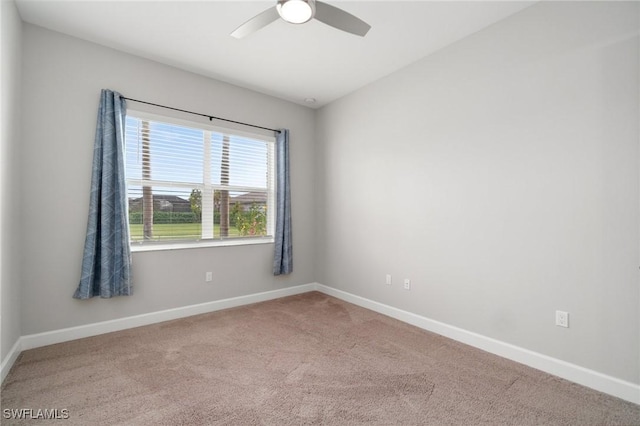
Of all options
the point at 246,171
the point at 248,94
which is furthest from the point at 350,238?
the point at 248,94

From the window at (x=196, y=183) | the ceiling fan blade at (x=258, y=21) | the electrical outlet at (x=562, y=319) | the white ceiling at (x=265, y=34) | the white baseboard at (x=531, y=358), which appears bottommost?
the white baseboard at (x=531, y=358)

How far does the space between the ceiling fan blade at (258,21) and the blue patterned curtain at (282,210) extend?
81.6 inches

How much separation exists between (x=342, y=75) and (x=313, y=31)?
902mm

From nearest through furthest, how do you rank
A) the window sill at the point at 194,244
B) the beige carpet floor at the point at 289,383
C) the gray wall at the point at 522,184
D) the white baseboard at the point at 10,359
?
the beige carpet floor at the point at 289,383, the gray wall at the point at 522,184, the white baseboard at the point at 10,359, the window sill at the point at 194,244

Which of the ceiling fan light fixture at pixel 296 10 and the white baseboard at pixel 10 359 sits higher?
the ceiling fan light fixture at pixel 296 10

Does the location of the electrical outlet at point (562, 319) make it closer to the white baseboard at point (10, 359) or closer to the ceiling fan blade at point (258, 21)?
the ceiling fan blade at point (258, 21)

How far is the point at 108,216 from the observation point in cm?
288

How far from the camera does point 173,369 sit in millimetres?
2299

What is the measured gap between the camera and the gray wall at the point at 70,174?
8.70 ft

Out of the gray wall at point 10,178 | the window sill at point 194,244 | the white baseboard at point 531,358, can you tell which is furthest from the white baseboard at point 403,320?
the window sill at point 194,244

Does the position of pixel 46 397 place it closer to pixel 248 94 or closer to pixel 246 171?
pixel 246 171

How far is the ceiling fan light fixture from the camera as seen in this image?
6.06 ft

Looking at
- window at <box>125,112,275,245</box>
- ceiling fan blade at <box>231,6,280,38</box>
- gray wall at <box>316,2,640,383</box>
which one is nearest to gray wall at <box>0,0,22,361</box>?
window at <box>125,112,275,245</box>

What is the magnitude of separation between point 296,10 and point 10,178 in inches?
98.0
